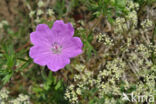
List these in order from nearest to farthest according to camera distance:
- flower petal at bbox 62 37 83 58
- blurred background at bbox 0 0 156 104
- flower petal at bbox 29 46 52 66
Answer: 1. flower petal at bbox 62 37 83 58
2. flower petal at bbox 29 46 52 66
3. blurred background at bbox 0 0 156 104

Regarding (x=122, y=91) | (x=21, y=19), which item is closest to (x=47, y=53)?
(x=122, y=91)

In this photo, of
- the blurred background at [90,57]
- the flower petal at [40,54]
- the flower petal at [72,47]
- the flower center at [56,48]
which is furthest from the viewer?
the flower center at [56,48]

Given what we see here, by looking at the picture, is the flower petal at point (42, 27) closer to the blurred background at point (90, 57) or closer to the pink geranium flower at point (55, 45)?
the pink geranium flower at point (55, 45)

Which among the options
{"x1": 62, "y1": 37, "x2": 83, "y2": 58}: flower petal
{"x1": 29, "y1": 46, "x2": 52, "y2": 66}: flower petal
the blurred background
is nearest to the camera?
{"x1": 62, "y1": 37, "x2": 83, "y2": 58}: flower petal

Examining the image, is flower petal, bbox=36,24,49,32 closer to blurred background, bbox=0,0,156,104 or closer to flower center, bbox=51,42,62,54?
blurred background, bbox=0,0,156,104

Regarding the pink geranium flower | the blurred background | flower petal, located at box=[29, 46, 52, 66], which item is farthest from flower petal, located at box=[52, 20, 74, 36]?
flower petal, located at box=[29, 46, 52, 66]

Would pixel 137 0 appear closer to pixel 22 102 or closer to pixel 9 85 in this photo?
pixel 22 102

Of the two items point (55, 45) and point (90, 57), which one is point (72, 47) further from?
point (90, 57)

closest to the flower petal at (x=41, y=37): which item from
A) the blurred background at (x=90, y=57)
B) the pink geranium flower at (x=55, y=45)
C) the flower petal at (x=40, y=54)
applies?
the pink geranium flower at (x=55, y=45)
